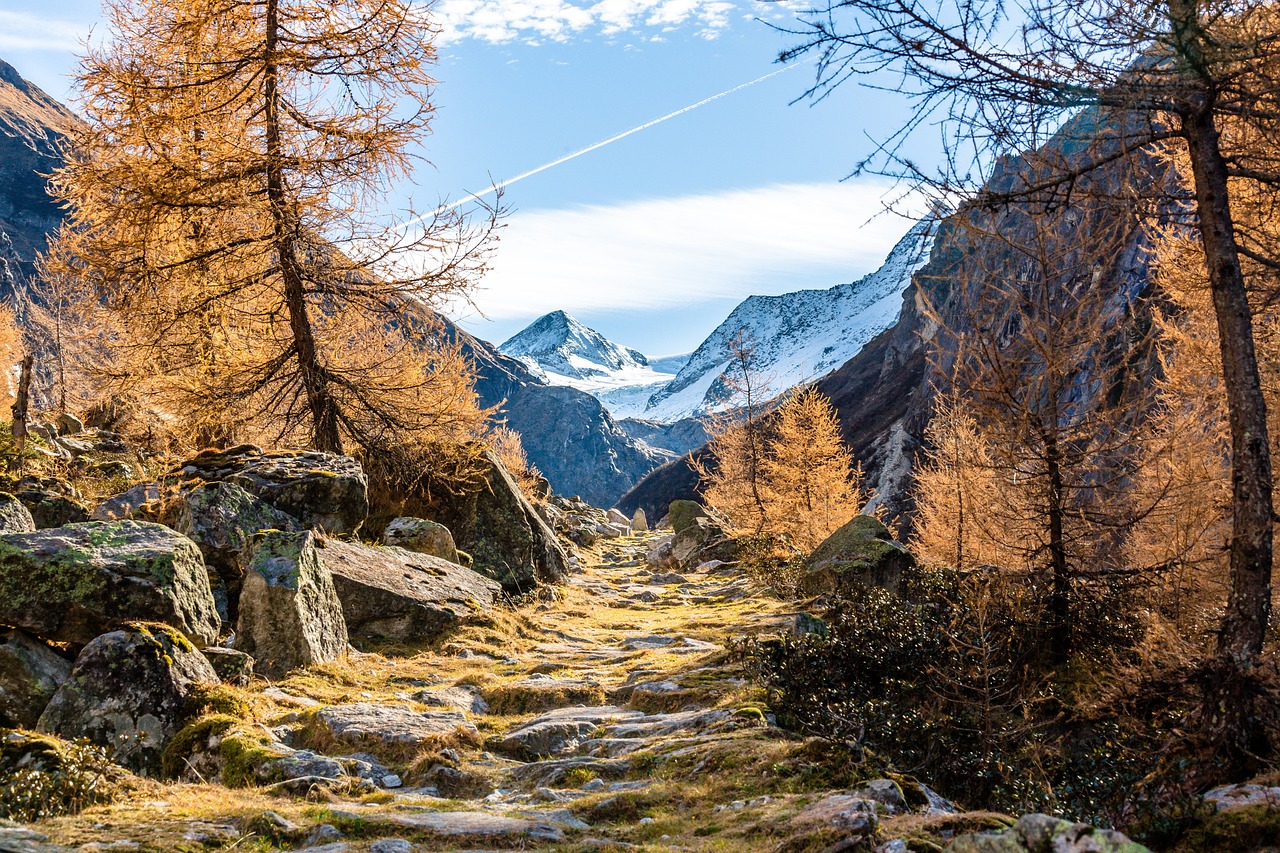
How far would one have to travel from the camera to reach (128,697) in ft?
17.8

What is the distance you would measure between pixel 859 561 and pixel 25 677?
36.3 feet

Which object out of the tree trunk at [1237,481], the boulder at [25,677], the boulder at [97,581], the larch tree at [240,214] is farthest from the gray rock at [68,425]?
the tree trunk at [1237,481]

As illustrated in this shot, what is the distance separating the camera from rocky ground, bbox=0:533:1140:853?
12.8 feet

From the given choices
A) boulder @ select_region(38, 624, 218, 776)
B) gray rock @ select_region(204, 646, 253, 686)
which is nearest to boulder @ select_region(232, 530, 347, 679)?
gray rock @ select_region(204, 646, 253, 686)

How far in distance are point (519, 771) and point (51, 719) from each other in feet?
10.5

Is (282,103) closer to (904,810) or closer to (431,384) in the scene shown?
(431,384)

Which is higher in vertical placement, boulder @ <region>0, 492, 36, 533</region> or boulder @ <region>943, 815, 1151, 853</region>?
boulder @ <region>0, 492, 36, 533</region>

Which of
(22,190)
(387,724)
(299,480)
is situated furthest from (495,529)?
(22,190)

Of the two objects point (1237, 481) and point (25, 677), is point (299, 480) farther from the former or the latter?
point (1237, 481)

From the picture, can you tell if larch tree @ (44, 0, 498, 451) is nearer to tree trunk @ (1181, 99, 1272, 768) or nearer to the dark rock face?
the dark rock face

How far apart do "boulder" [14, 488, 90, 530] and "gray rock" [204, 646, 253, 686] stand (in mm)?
4222

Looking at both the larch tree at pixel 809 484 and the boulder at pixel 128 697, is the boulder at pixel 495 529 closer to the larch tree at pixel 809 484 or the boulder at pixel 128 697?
the boulder at pixel 128 697

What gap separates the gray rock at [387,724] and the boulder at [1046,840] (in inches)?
183

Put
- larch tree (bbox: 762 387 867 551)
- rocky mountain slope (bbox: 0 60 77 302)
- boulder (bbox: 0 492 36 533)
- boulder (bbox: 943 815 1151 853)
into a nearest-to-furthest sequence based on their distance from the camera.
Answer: boulder (bbox: 943 815 1151 853) < boulder (bbox: 0 492 36 533) < larch tree (bbox: 762 387 867 551) < rocky mountain slope (bbox: 0 60 77 302)
